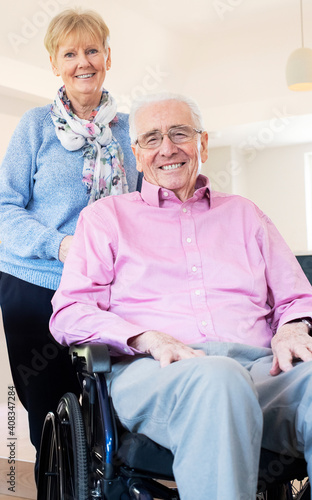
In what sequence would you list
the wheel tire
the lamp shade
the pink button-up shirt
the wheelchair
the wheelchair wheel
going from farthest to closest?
the lamp shade, the wheel tire, the pink button-up shirt, the wheelchair wheel, the wheelchair

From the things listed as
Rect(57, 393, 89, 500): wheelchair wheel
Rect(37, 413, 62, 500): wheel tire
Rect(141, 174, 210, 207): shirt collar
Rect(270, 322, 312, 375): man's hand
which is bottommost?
Rect(37, 413, 62, 500): wheel tire

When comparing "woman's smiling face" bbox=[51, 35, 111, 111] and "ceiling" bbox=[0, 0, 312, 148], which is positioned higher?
"ceiling" bbox=[0, 0, 312, 148]

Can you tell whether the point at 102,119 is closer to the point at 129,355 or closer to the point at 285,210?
the point at 129,355

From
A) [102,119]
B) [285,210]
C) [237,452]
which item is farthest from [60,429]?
[285,210]

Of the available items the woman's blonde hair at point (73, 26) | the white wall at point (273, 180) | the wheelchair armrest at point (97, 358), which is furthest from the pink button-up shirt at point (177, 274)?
the white wall at point (273, 180)

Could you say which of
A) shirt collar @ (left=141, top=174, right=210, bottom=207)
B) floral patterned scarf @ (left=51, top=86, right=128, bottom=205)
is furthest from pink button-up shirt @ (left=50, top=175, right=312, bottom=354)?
floral patterned scarf @ (left=51, top=86, right=128, bottom=205)

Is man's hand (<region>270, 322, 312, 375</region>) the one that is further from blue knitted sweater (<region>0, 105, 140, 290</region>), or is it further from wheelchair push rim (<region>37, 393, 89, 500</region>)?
blue knitted sweater (<region>0, 105, 140, 290</region>)

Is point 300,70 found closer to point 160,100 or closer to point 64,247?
point 160,100

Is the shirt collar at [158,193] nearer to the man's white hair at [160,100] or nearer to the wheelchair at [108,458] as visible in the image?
the man's white hair at [160,100]

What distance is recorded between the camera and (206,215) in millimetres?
1799

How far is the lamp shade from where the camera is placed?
5.77 metres

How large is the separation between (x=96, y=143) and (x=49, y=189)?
0.23 meters

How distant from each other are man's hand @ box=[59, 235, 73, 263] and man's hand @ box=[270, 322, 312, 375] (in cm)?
66

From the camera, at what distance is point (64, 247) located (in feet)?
6.15
